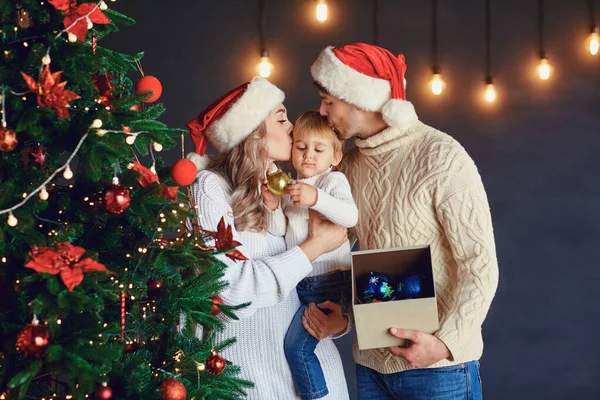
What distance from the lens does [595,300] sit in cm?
485

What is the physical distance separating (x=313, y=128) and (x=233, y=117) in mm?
319

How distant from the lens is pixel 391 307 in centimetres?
206

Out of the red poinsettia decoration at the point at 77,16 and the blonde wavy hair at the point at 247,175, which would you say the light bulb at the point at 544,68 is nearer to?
the blonde wavy hair at the point at 247,175

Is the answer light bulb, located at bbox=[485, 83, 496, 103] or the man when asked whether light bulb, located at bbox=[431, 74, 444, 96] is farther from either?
the man

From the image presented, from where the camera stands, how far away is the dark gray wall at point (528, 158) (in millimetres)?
4703

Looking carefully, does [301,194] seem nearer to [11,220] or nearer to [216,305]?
[216,305]

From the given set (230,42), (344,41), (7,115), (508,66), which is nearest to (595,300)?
(508,66)

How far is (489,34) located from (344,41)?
0.96m

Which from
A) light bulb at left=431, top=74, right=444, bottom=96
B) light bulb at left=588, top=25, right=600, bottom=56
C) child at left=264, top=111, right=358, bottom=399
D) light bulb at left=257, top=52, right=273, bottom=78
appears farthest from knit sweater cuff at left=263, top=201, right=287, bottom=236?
light bulb at left=588, top=25, right=600, bottom=56

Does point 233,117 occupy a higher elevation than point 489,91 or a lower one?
lower

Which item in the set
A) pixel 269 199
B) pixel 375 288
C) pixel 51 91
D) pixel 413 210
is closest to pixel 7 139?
pixel 51 91

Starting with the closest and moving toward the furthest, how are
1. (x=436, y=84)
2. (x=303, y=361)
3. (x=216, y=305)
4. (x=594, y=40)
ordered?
(x=216, y=305), (x=303, y=361), (x=436, y=84), (x=594, y=40)

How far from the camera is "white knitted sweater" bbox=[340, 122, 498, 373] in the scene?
2.17 m

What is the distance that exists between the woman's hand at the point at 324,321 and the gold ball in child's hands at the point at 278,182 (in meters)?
0.37
